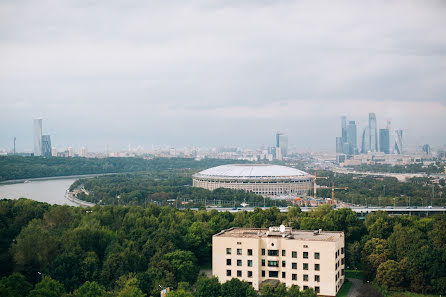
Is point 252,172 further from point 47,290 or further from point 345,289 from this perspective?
point 47,290

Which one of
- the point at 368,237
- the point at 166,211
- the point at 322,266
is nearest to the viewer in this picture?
the point at 322,266

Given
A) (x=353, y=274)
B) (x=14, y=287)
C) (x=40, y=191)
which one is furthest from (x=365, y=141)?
(x=14, y=287)

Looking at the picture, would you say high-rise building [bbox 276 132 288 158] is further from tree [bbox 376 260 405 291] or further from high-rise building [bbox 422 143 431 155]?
tree [bbox 376 260 405 291]

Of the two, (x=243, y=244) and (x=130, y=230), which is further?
(x=130, y=230)

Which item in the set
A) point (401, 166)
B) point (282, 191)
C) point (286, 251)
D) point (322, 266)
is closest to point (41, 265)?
point (286, 251)

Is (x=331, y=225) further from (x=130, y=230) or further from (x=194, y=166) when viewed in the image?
(x=194, y=166)
